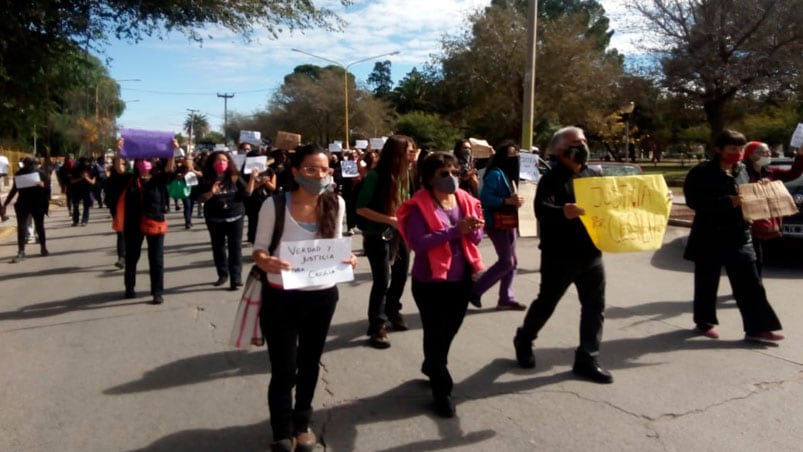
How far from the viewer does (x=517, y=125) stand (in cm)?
2938

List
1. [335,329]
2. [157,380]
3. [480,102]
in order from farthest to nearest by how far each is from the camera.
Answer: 1. [480,102]
2. [335,329]
3. [157,380]

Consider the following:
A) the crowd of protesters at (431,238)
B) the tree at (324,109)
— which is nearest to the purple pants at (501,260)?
the crowd of protesters at (431,238)

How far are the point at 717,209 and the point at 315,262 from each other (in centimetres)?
370

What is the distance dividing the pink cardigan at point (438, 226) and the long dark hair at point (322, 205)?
0.59 m

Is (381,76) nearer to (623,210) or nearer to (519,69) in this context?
(519,69)

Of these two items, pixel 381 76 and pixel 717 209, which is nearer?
pixel 717 209

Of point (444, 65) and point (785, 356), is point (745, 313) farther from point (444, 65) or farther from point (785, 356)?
point (444, 65)

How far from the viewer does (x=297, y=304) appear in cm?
344

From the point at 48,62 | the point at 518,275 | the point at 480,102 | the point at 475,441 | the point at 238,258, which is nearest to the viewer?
the point at 475,441

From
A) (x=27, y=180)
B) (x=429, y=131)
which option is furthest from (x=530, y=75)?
(x=429, y=131)

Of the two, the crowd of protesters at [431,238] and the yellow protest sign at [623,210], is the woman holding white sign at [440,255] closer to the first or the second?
the crowd of protesters at [431,238]

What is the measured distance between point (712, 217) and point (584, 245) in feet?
5.65

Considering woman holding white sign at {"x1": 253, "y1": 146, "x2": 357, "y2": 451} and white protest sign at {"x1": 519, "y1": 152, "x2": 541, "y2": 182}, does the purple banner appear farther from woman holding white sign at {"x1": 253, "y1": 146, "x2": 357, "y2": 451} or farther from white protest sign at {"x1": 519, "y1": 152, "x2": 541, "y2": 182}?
woman holding white sign at {"x1": 253, "y1": 146, "x2": 357, "y2": 451}

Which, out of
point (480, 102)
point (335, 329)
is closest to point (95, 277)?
point (335, 329)
